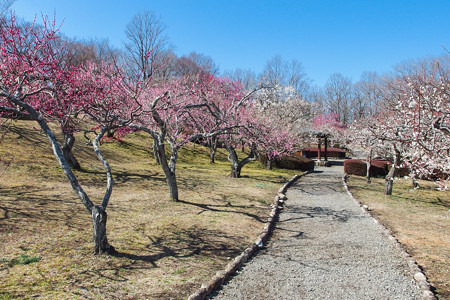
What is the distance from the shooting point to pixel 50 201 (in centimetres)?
884

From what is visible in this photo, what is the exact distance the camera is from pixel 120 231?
7148 mm

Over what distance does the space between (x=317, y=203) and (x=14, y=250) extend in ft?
32.8

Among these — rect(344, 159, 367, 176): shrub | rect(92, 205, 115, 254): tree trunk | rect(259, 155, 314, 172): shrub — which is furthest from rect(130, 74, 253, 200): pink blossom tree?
rect(344, 159, 367, 176): shrub

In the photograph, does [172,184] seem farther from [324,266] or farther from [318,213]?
[324,266]

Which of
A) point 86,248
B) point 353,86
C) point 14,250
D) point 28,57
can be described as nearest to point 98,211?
point 86,248

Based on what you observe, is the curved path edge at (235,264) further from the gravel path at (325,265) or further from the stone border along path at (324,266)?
the gravel path at (325,265)

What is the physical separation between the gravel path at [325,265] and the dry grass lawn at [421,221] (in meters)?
0.42

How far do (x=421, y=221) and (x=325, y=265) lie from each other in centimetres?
593

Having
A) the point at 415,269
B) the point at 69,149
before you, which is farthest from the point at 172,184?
the point at 415,269

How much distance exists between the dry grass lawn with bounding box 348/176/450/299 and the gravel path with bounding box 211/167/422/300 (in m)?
0.42

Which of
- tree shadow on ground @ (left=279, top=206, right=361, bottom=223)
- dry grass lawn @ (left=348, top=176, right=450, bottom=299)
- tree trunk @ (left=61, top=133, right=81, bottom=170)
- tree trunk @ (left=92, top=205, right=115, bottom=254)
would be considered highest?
tree trunk @ (left=61, top=133, right=81, bottom=170)

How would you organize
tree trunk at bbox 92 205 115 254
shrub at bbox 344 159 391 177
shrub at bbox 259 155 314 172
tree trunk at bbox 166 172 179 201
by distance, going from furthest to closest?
shrub at bbox 259 155 314 172, shrub at bbox 344 159 391 177, tree trunk at bbox 166 172 179 201, tree trunk at bbox 92 205 115 254

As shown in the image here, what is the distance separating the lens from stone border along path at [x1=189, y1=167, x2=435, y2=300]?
480 centimetres

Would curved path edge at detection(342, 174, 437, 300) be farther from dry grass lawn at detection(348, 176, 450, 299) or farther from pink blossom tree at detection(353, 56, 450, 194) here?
pink blossom tree at detection(353, 56, 450, 194)
